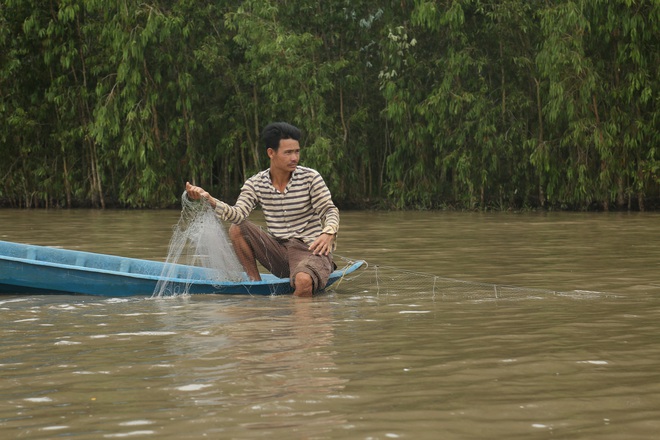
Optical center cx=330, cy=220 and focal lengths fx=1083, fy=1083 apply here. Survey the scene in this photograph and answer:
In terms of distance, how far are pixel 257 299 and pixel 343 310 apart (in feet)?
2.72

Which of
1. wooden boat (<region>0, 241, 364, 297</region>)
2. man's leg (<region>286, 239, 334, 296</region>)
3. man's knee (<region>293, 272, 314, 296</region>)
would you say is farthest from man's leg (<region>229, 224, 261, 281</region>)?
man's knee (<region>293, 272, 314, 296</region>)

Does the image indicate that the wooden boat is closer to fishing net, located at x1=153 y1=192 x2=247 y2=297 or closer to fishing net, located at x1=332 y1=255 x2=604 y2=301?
fishing net, located at x1=153 y1=192 x2=247 y2=297

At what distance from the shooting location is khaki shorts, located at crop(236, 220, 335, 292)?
281 inches

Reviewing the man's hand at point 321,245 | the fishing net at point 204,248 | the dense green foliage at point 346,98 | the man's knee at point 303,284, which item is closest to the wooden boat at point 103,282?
the fishing net at point 204,248

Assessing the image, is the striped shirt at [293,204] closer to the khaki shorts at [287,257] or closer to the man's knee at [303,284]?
the khaki shorts at [287,257]

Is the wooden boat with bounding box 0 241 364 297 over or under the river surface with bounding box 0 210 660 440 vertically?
over

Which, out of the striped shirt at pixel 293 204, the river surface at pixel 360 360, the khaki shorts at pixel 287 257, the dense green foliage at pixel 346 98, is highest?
the dense green foliage at pixel 346 98

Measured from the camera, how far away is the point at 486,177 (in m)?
19.8

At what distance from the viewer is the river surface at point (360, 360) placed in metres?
3.61

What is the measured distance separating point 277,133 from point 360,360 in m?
2.72

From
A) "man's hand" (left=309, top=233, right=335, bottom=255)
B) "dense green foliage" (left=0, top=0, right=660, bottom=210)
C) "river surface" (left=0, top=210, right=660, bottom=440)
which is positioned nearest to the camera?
"river surface" (left=0, top=210, right=660, bottom=440)

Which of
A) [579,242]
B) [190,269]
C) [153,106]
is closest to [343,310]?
[190,269]

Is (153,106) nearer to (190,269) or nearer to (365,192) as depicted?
(365,192)

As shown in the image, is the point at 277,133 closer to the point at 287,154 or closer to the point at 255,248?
the point at 287,154
